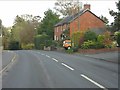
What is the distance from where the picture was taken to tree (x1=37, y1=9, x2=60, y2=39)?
344 ft

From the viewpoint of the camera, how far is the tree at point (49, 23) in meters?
105

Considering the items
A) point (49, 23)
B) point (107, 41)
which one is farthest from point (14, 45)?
point (107, 41)

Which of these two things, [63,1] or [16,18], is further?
[16,18]

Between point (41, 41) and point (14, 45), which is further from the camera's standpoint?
point (14, 45)

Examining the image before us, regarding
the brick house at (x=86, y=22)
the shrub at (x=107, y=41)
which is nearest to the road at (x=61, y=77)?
the shrub at (x=107, y=41)

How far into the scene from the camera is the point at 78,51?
55406 mm

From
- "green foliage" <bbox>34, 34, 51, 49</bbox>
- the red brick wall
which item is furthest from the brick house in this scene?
"green foliage" <bbox>34, 34, 51, 49</bbox>

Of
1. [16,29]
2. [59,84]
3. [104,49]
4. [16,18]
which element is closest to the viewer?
[59,84]

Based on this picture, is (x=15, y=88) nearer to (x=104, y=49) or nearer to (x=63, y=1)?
(x=104, y=49)

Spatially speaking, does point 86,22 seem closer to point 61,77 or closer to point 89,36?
point 89,36

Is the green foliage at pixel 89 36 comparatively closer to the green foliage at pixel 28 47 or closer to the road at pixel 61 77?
the road at pixel 61 77

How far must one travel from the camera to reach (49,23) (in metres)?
107

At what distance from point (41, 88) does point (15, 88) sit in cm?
98

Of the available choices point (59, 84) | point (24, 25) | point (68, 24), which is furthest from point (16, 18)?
point (59, 84)
